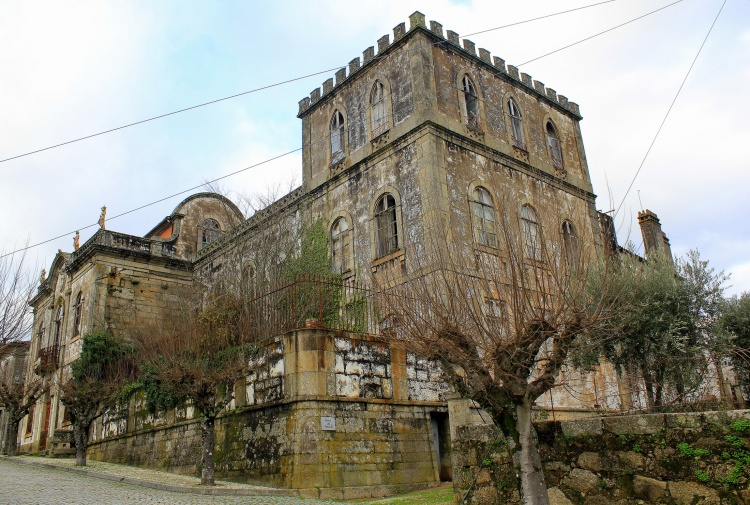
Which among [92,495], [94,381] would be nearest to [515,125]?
[94,381]

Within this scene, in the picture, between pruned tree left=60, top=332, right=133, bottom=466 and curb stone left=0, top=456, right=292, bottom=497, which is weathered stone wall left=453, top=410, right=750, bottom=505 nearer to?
curb stone left=0, top=456, right=292, bottom=497

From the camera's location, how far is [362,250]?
1958 centimetres

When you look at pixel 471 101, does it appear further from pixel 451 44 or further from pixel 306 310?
pixel 306 310

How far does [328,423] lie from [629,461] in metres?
6.53

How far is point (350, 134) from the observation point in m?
21.2

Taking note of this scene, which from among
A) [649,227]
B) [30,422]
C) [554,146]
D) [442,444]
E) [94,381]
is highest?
[554,146]

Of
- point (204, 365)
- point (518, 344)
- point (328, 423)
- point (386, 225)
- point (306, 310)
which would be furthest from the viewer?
point (386, 225)

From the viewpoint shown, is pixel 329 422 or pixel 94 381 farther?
pixel 94 381

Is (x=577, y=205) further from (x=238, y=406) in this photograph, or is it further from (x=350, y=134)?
(x=238, y=406)

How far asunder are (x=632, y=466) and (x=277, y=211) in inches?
684

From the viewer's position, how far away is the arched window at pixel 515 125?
69.8 ft

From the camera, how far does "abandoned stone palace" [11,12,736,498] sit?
12773 millimetres

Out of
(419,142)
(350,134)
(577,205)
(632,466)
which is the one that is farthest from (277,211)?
(632,466)

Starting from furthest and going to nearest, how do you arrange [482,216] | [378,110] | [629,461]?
[378,110], [482,216], [629,461]
